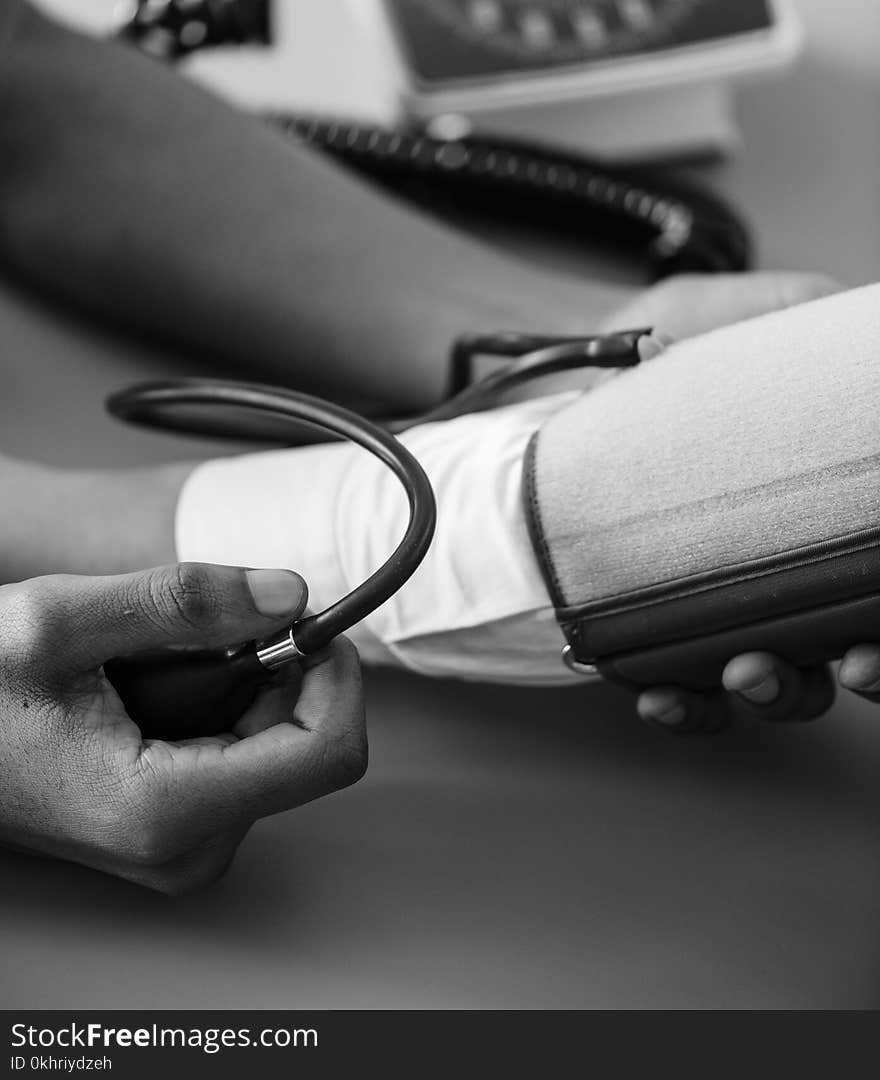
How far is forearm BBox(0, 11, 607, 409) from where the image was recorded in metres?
0.86

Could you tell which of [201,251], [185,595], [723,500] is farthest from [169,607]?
[201,251]

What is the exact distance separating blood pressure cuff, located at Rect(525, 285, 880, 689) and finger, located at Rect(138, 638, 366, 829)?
11 centimetres

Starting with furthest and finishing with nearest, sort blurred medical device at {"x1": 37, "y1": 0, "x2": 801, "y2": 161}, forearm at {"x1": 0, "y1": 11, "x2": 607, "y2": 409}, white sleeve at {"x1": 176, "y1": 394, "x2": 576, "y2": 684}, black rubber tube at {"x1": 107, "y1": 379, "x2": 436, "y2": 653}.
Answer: blurred medical device at {"x1": 37, "y1": 0, "x2": 801, "y2": 161} < forearm at {"x1": 0, "y1": 11, "x2": 607, "y2": 409} < white sleeve at {"x1": 176, "y1": 394, "x2": 576, "y2": 684} < black rubber tube at {"x1": 107, "y1": 379, "x2": 436, "y2": 653}

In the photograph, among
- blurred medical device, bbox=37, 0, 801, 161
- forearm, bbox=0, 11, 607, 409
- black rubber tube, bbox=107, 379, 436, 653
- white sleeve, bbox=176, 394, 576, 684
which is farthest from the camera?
blurred medical device, bbox=37, 0, 801, 161

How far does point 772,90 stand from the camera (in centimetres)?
115

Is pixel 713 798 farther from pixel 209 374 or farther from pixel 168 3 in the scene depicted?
pixel 168 3

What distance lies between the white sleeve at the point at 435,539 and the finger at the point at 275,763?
9 centimetres

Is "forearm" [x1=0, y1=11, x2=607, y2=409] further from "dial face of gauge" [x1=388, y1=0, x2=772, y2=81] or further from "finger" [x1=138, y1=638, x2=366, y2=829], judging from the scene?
"finger" [x1=138, y1=638, x2=366, y2=829]

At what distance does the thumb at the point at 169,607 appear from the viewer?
46 centimetres

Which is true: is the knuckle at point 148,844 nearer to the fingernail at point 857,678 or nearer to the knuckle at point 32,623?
the knuckle at point 32,623

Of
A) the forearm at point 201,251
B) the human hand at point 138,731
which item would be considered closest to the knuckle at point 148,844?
the human hand at point 138,731

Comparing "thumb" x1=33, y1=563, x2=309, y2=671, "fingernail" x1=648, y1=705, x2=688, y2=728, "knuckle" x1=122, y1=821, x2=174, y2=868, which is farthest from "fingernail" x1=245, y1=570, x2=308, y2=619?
"fingernail" x1=648, y1=705, x2=688, y2=728
